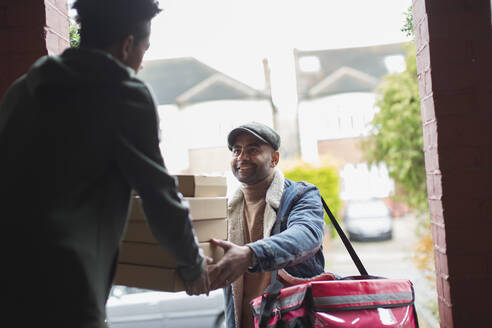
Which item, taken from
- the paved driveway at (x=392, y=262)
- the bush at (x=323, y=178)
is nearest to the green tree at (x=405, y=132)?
the paved driveway at (x=392, y=262)

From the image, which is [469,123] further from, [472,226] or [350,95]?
[350,95]

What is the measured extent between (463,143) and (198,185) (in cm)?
121

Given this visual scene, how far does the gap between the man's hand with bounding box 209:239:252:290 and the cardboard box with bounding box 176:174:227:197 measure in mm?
161

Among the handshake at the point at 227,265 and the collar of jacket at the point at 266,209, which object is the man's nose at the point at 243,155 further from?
the handshake at the point at 227,265

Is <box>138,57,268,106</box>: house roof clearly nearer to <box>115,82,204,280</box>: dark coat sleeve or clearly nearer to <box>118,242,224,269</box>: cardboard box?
<box>118,242,224,269</box>: cardboard box

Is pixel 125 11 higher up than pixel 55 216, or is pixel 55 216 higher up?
pixel 125 11

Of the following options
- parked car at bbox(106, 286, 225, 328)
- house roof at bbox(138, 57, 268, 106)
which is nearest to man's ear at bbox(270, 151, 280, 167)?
parked car at bbox(106, 286, 225, 328)

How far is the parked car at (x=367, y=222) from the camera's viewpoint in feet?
43.9

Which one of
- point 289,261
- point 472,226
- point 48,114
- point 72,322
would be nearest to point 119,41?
point 48,114

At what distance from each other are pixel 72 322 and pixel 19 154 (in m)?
0.37

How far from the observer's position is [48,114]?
3.22 ft

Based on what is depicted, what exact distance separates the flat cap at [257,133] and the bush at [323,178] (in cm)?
610

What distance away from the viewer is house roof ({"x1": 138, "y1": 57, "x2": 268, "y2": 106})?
17.8 m

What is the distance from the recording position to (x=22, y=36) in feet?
6.06
